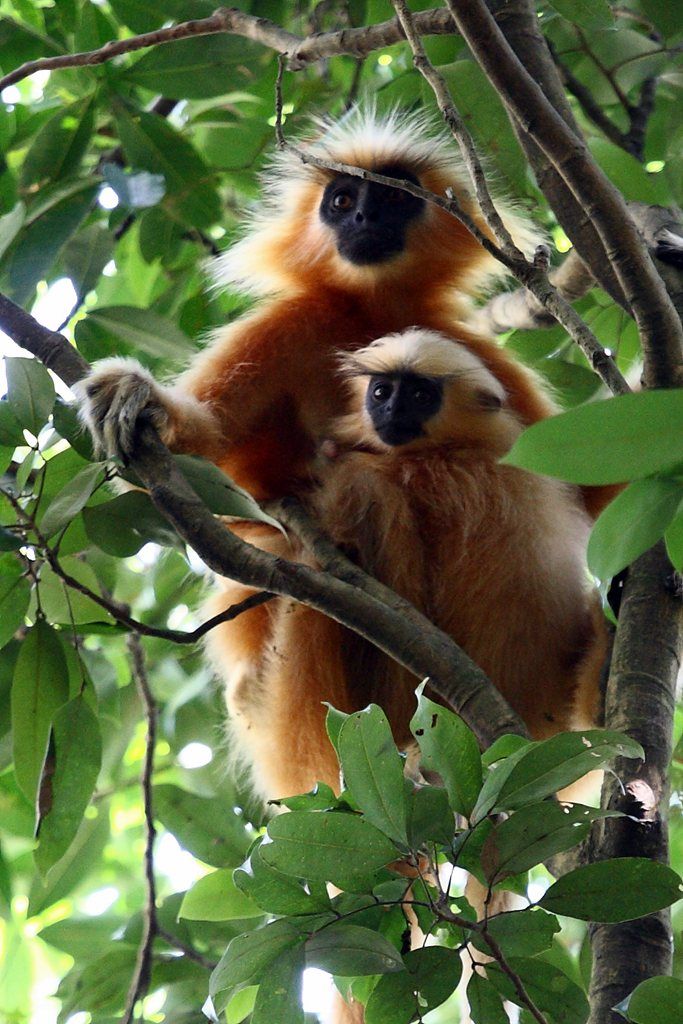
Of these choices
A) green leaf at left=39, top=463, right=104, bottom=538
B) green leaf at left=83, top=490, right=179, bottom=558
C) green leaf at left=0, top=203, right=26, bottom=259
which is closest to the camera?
green leaf at left=39, top=463, right=104, bottom=538

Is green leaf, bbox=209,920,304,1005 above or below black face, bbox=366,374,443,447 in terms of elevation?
below

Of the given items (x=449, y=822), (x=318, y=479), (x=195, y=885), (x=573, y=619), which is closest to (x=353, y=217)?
(x=318, y=479)

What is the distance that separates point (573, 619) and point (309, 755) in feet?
2.23

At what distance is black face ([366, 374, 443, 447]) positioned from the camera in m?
2.99

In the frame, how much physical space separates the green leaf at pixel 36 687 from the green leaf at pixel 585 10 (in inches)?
63.1

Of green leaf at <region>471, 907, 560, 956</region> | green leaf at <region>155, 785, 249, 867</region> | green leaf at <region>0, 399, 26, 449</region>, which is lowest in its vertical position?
green leaf at <region>471, 907, 560, 956</region>

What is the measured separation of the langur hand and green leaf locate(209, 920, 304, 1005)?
0.97 metres

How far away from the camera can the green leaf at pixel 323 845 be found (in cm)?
137

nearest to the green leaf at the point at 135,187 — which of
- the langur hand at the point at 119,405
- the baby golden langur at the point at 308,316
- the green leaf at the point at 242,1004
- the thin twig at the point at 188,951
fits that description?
the baby golden langur at the point at 308,316

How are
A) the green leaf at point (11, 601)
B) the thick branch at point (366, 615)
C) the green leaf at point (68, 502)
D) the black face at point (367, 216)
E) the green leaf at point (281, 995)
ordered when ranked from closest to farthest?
1. the green leaf at point (281, 995)
2. the thick branch at point (366, 615)
3. the green leaf at point (68, 502)
4. the green leaf at point (11, 601)
5. the black face at point (367, 216)

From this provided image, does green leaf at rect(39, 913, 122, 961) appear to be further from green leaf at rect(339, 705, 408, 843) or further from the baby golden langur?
green leaf at rect(339, 705, 408, 843)

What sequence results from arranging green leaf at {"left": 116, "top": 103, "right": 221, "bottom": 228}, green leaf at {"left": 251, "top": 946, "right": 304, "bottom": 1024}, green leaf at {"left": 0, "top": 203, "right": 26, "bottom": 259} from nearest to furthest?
green leaf at {"left": 251, "top": 946, "right": 304, "bottom": 1024} < green leaf at {"left": 0, "top": 203, "right": 26, "bottom": 259} < green leaf at {"left": 116, "top": 103, "right": 221, "bottom": 228}

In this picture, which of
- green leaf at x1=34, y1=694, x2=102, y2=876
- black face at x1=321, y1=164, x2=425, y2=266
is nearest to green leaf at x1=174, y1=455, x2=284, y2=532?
green leaf at x1=34, y1=694, x2=102, y2=876

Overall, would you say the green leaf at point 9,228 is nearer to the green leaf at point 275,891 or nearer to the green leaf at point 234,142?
the green leaf at point 234,142
